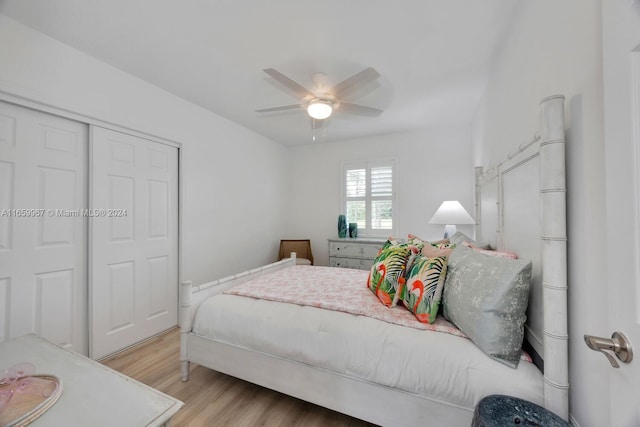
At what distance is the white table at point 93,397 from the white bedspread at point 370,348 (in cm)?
70

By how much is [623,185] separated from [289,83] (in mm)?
1880

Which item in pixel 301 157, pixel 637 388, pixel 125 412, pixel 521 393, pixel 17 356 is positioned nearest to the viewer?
pixel 637 388

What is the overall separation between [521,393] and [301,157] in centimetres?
422

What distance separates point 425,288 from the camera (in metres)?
1.50

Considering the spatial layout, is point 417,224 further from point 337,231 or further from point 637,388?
point 637,388

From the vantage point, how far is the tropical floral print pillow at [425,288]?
1462 mm

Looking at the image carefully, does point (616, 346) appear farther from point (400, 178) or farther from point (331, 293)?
point (400, 178)

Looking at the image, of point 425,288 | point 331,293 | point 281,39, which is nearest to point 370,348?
point 425,288

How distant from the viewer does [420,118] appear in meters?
3.41

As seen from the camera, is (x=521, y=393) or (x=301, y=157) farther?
(x=301, y=157)

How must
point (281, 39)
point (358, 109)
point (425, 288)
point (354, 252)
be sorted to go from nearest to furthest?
→ 1. point (425, 288)
2. point (281, 39)
3. point (358, 109)
4. point (354, 252)

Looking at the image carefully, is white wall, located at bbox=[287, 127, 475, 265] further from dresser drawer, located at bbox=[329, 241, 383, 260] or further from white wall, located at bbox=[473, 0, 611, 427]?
white wall, located at bbox=[473, 0, 611, 427]

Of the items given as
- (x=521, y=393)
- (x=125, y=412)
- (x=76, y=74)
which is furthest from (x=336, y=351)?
(x=76, y=74)

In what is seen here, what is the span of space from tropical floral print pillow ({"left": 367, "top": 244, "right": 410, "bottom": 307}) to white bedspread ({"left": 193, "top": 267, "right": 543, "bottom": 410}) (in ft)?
0.95
